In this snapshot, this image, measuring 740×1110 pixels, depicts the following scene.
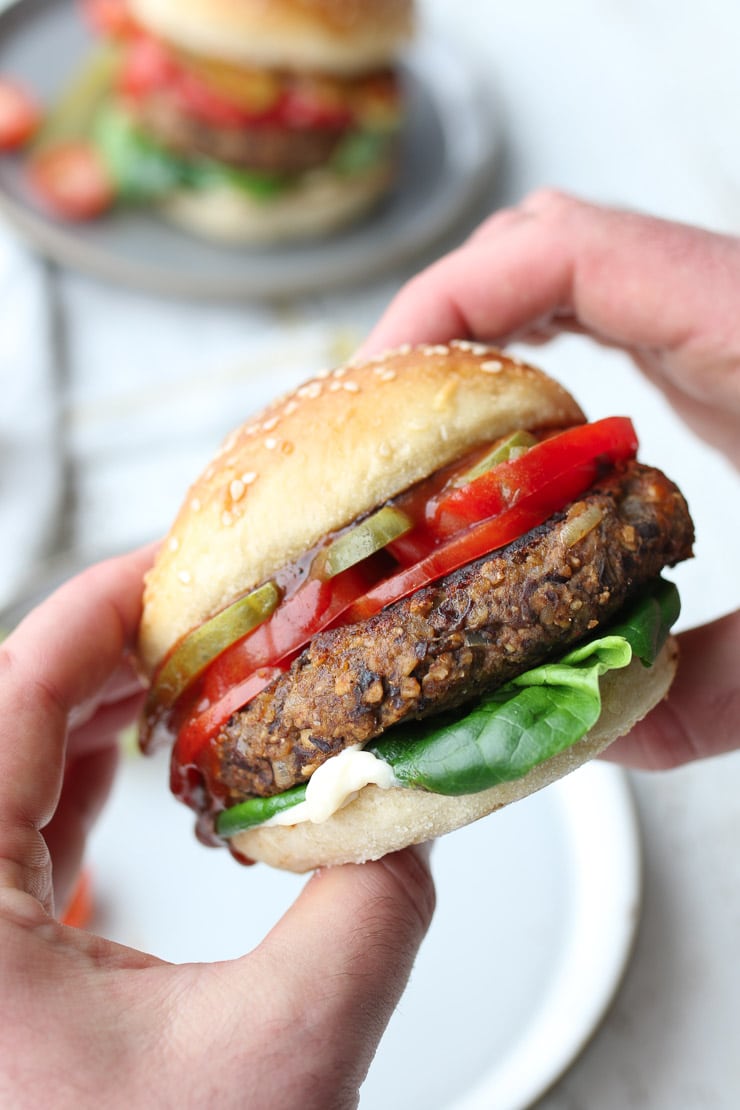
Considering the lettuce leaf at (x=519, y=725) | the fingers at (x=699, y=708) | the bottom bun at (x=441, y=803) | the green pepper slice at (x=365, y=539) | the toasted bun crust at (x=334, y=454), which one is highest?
the toasted bun crust at (x=334, y=454)

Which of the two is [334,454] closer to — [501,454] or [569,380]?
[501,454]

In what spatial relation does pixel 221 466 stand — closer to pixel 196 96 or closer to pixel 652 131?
pixel 196 96

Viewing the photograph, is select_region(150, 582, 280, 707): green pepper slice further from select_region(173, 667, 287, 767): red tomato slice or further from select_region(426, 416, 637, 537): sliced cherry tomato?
select_region(426, 416, 637, 537): sliced cherry tomato

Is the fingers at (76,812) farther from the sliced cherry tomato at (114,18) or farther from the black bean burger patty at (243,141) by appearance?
the sliced cherry tomato at (114,18)

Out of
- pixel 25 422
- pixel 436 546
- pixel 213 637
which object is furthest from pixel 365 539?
pixel 25 422

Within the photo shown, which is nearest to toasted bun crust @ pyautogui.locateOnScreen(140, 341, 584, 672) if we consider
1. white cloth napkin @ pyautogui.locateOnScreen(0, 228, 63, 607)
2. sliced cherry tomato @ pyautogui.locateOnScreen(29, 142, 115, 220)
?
white cloth napkin @ pyautogui.locateOnScreen(0, 228, 63, 607)

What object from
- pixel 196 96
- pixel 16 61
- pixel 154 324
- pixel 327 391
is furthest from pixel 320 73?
pixel 327 391

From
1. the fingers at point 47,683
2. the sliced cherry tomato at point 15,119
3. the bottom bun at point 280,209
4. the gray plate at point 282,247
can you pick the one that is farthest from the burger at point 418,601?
the sliced cherry tomato at point 15,119
